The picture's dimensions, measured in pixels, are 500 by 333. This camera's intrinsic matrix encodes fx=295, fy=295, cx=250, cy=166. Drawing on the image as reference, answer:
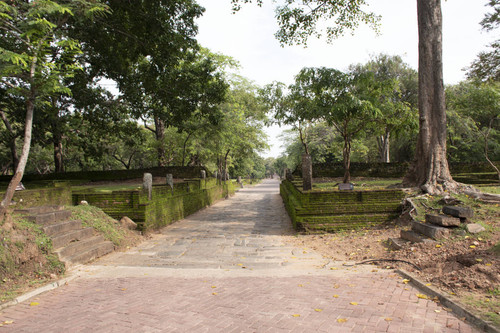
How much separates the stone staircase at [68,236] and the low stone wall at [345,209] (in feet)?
17.4

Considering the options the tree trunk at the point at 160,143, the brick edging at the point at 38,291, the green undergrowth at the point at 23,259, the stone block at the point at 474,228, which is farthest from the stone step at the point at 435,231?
the tree trunk at the point at 160,143

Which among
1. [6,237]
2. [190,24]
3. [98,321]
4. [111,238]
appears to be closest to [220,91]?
[190,24]

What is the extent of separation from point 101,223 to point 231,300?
5196 millimetres

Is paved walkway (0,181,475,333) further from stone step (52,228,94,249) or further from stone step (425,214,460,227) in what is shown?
stone step (425,214,460,227)

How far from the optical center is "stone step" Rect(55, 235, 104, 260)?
5.61m

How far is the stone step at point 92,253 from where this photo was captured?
18.6ft

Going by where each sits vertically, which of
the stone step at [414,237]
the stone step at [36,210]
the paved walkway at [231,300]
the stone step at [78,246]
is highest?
the stone step at [36,210]

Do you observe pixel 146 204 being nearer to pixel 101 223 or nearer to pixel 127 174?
pixel 101 223

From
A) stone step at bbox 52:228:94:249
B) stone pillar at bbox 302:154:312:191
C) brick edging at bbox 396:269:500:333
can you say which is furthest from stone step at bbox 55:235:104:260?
stone pillar at bbox 302:154:312:191

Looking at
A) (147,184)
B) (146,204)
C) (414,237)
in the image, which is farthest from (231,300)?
(147,184)

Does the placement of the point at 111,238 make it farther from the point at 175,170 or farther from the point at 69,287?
the point at 175,170

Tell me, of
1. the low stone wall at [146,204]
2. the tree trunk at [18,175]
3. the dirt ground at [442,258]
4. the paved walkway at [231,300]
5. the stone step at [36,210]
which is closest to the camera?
the paved walkway at [231,300]

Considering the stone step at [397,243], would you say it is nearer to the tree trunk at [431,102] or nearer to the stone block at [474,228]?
the stone block at [474,228]

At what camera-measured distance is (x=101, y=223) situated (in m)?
7.61
